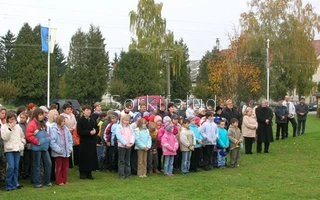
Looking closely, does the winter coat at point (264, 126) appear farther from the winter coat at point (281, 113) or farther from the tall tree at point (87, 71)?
the tall tree at point (87, 71)

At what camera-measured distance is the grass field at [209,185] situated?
8.59 m

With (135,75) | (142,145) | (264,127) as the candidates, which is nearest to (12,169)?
(142,145)

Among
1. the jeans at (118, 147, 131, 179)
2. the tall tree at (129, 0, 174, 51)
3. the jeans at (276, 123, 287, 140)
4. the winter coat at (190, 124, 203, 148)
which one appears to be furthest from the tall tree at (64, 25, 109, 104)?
the jeans at (118, 147, 131, 179)

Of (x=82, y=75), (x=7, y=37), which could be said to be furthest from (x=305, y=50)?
(x=7, y=37)

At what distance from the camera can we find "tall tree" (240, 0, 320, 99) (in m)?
46.1

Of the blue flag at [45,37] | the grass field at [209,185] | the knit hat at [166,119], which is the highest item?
the blue flag at [45,37]

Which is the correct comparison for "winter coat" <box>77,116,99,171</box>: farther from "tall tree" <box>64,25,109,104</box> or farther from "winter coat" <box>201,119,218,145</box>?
"tall tree" <box>64,25,109,104</box>

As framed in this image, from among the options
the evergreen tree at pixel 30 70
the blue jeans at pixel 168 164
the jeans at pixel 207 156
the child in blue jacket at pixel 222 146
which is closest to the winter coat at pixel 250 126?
the child in blue jacket at pixel 222 146

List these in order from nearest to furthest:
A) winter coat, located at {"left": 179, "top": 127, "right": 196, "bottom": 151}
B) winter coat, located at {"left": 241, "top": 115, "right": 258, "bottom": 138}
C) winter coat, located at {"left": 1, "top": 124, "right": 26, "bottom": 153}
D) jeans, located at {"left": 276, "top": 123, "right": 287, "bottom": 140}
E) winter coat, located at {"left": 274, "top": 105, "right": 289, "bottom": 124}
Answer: winter coat, located at {"left": 1, "top": 124, "right": 26, "bottom": 153} → winter coat, located at {"left": 179, "top": 127, "right": 196, "bottom": 151} → winter coat, located at {"left": 241, "top": 115, "right": 258, "bottom": 138} → winter coat, located at {"left": 274, "top": 105, "right": 289, "bottom": 124} → jeans, located at {"left": 276, "top": 123, "right": 287, "bottom": 140}

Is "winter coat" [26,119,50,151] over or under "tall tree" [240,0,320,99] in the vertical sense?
under

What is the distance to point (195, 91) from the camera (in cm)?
5734

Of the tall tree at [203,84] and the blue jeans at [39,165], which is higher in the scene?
the tall tree at [203,84]

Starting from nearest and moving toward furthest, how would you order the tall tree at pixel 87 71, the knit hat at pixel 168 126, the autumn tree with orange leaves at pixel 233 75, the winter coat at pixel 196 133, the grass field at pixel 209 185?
the grass field at pixel 209 185 → the knit hat at pixel 168 126 → the winter coat at pixel 196 133 → the autumn tree with orange leaves at pixel 233 75 → the tall tree at pixel 87 71

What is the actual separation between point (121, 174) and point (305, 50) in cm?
4041
